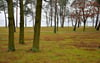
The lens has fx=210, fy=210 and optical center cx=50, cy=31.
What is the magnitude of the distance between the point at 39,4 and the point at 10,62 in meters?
6.07

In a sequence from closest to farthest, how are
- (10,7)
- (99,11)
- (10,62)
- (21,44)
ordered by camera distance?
(10,62) → (10,7) → (21,44) → (99,11)

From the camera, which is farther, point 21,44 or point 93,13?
point 93,13

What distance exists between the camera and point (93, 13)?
49219mm

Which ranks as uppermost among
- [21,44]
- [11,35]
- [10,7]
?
[10,7]

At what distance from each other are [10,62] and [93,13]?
1520 inches

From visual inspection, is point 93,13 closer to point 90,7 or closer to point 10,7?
point 90,7

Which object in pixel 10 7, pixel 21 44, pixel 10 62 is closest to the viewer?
pixel 10 62

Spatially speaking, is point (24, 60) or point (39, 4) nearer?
point (24, 60)

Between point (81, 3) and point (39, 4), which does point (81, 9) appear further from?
point (39, 4)

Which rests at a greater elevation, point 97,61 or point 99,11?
point 99,11

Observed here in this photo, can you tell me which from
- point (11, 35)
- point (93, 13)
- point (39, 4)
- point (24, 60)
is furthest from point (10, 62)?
point (93, 13)

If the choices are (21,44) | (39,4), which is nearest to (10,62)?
(39,4)

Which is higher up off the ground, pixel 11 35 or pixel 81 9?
pixel 81 9

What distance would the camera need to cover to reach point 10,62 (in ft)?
43.7
